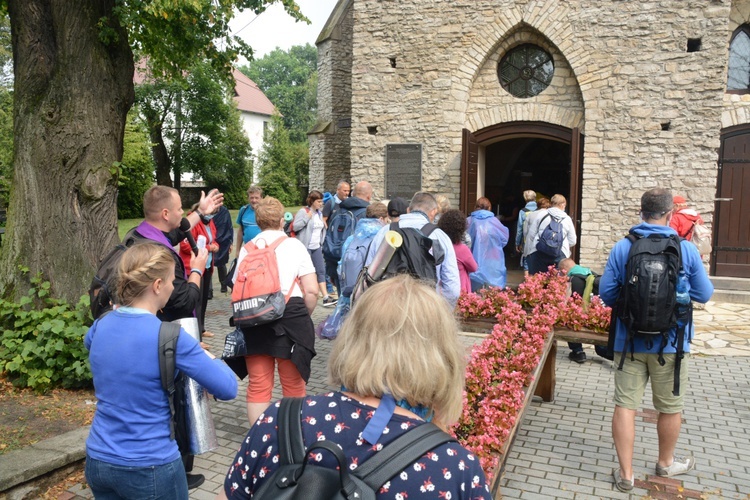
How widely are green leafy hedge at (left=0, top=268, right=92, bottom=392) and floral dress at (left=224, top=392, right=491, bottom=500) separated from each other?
3.98 metres

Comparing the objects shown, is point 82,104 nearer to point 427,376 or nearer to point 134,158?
point 427,376

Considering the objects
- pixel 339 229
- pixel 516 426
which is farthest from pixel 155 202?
pixel 339 229

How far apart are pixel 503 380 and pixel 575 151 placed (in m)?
7.99

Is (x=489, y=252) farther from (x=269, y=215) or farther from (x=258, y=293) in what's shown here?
(x=258, y=293)

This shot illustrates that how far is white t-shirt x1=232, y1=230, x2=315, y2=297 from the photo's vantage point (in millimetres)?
4148

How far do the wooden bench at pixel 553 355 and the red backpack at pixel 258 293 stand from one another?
2.66m

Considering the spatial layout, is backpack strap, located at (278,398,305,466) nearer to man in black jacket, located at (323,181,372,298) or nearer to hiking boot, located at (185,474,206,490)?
hiking boot, located at (185,474,206,490)

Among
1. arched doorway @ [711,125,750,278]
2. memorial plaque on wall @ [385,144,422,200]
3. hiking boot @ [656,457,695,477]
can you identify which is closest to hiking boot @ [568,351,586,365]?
hiking boot @ [656,457,695,477]

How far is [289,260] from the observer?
13.7ft

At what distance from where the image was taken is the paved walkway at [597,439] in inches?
165

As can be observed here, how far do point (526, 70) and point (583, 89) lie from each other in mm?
1357

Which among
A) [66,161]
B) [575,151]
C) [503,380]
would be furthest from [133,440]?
[575,151]

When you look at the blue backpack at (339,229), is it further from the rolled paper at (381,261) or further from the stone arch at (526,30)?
the stone arch at (526,30)

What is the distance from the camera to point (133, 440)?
2516 mm
